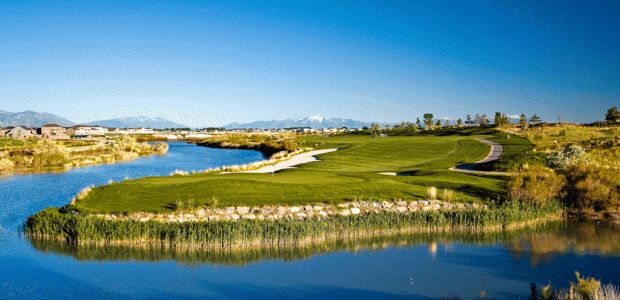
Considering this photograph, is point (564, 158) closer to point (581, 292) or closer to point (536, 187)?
point (536, 187)

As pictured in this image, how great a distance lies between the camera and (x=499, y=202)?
29.7 metres

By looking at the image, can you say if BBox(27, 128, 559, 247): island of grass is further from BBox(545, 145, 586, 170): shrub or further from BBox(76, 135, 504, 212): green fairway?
BBox(545, 145, 586, 170): shrub

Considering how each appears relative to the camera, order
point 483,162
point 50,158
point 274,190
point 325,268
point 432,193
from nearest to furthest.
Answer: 1. point 325,268
2. point 274,190
3. point 432,193
4. point 483,162
5. point 50,158

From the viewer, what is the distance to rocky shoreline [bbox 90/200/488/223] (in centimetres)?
2370

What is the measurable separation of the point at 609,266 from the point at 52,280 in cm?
2030

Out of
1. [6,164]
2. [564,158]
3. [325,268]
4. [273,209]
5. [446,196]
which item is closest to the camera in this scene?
[325,268]

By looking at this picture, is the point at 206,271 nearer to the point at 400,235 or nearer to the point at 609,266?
the point at 400,235

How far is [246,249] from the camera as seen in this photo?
2102 cm

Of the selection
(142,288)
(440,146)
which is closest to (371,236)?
(142,288)

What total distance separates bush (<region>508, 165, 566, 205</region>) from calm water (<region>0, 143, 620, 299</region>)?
4.38 m

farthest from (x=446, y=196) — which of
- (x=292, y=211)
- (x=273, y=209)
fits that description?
(x=273, y=209)

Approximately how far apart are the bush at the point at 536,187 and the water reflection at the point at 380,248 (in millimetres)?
3903

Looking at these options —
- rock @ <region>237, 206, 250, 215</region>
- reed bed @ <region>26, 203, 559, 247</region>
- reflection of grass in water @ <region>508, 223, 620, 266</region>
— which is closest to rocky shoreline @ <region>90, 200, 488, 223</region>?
rock @ <region>237, 206, 250, 215</region>

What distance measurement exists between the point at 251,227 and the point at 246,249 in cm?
114
